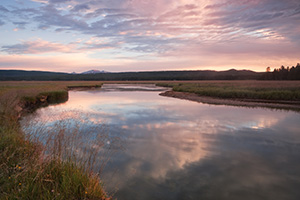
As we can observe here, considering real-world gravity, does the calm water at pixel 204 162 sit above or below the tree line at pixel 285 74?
below

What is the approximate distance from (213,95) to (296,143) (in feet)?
71.8

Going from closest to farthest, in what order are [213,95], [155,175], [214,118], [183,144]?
1. [155,175]
2. [183,144]
3. [214,118]
4. [213,95]

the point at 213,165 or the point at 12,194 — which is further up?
the point at 12,194

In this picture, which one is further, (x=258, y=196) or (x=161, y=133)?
(x=161, y=133)

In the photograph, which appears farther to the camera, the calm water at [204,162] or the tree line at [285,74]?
the tree line at [285,74]

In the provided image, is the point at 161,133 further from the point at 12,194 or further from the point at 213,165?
the point at 12,194

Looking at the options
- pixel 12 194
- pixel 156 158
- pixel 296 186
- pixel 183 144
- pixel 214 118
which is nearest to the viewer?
pixel 12 194

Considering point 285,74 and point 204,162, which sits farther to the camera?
point 285,74

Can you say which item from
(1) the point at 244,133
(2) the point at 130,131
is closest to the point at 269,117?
(1) the point at 244,133

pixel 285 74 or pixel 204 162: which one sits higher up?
pixel 285 74

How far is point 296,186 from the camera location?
5910 mm

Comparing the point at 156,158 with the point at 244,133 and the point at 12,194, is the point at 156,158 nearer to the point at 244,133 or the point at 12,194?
the point at 12,194

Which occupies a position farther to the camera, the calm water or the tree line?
the tree line

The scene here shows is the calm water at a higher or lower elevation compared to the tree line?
lower
